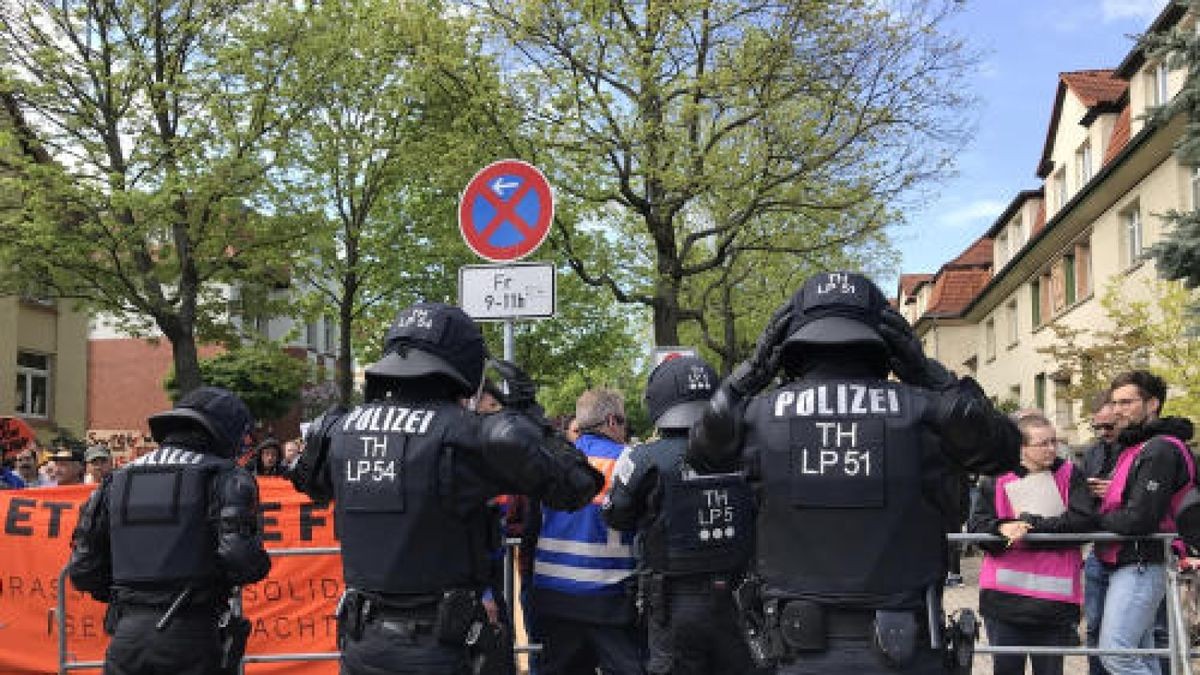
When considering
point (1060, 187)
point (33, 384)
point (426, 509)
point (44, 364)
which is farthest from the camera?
point (1060, 187)

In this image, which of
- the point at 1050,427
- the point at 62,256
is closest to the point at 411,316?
the point at 1050,427

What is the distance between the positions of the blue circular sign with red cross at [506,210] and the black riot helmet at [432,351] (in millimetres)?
2364

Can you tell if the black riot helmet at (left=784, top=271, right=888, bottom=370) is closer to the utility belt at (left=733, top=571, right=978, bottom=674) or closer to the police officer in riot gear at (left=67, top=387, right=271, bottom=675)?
the utility belt at (left=733, top=571, right=978, bottom=674)

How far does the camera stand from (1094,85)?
3069cm

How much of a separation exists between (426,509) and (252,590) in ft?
12.6

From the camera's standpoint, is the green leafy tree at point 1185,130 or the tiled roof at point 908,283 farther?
the tiled roof at point 908,283

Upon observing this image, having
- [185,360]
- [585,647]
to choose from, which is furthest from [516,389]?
[185,360]

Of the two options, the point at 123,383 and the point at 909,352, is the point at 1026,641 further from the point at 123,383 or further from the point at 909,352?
the point at 123,383

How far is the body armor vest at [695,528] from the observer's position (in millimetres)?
5633

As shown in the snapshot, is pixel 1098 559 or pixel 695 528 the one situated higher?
pixel 695 528

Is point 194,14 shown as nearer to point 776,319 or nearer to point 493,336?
point 493,336

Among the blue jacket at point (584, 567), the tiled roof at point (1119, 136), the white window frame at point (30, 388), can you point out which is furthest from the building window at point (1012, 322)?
the blue jacket at point (584, 567)

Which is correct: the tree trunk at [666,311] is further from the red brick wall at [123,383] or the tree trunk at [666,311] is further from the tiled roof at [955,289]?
the tiled roof at [955,289]

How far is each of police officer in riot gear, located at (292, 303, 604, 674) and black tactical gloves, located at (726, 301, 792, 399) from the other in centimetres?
76
